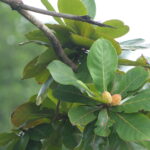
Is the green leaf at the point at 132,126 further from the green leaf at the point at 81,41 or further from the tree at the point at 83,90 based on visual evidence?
the green leaf at the point at 81,41

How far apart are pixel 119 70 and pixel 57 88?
163mm

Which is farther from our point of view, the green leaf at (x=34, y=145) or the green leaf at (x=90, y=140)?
the green leaf at (x=34, y=145)

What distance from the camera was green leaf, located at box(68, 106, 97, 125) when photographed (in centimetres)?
118

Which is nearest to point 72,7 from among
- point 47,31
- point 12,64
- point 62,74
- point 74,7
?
point 74,7

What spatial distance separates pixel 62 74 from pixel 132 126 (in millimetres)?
199

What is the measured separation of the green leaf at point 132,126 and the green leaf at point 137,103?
17mm

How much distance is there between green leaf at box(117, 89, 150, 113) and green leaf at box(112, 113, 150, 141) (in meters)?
0.02

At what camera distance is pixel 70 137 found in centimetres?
137

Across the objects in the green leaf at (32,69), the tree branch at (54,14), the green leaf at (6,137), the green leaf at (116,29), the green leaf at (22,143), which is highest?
the tree branch at (54,14)

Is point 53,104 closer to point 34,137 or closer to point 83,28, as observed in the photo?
point 34,137

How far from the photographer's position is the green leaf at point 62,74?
3.78ft

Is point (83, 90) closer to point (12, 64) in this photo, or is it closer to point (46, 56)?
point (46, 56)

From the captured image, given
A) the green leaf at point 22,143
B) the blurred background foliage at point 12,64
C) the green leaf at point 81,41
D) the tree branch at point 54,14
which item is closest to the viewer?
the tree branch at point 54,14

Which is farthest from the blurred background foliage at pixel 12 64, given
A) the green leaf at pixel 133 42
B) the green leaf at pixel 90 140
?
the green leaf at pixel 90 140
